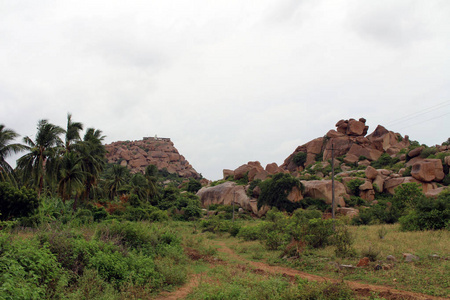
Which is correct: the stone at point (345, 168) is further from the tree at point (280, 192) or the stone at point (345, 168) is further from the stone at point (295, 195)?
the stone at point (295, 195)

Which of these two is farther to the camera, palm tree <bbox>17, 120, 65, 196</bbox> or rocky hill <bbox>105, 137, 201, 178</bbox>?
rocky hill <bbox>105, 137, 201, 178</bbox>

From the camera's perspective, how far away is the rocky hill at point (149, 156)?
355 feet

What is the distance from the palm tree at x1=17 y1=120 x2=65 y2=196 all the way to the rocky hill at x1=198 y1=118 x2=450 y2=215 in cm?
2563

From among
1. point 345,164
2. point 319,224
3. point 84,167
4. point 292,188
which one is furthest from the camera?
point 345,164

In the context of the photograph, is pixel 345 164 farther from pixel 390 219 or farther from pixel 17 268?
pixel 17 268

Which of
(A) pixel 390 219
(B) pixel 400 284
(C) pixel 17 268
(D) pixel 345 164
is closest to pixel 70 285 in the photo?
(C) pixel 17 268

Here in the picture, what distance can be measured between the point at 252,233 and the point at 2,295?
17.5 m

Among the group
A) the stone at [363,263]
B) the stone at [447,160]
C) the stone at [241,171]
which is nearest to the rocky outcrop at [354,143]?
the stone at [241,171]

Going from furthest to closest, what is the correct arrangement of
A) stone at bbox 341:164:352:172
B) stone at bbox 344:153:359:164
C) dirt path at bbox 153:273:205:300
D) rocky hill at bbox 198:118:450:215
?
stone at bbox 344:153:359:164, stone at bbox 341:164:352:172, rocky hill at bbox 198:118:450:215, dirt path at bbox 153:273:205:300

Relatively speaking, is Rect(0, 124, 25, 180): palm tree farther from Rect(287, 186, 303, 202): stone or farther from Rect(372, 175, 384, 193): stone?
Rect(372, 175, 384, 193): stone

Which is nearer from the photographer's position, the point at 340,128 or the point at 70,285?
the point at 70,285

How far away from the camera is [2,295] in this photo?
4.38 metres

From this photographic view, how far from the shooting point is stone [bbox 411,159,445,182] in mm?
35625

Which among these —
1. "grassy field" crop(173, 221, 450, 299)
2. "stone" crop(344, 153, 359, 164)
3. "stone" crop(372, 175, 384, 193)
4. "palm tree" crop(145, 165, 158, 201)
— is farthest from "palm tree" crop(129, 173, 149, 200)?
"stone" crop(344, 153, 359, 164)
